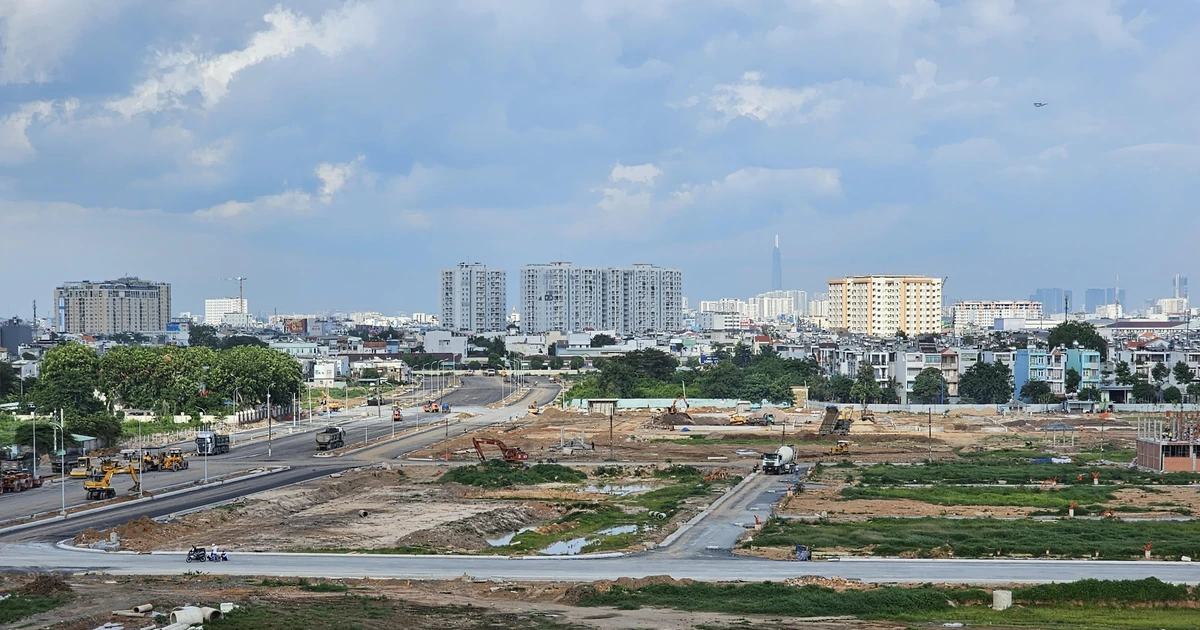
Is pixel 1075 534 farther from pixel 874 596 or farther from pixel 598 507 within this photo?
pixel 598 507

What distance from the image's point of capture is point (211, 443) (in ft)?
249

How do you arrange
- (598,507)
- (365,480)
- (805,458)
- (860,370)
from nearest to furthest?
1. (598,507)
2. (365,480)
3. (805,458)
4. (860,370)

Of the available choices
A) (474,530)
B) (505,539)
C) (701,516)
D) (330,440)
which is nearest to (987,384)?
(330,440)

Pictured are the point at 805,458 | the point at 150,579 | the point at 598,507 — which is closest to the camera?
the point at 150,579

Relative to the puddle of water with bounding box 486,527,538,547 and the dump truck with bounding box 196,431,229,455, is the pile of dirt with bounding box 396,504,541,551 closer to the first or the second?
the puddle of water with bounding box 486,527,538,547

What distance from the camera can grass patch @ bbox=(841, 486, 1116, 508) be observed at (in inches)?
1996

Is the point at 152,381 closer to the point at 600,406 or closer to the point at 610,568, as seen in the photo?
the point at 600,406

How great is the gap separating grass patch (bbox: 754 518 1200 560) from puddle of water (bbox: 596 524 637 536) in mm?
4789

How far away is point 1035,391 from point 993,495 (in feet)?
235

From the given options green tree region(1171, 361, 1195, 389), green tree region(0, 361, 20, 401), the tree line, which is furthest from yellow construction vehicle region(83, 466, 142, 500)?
green tree region(1171, 361, 1195, 389)

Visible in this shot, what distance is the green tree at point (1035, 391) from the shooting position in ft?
395

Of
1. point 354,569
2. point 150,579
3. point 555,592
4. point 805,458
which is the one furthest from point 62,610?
point 805,458

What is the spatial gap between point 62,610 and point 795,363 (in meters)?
131

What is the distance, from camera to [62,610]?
2884 cm
